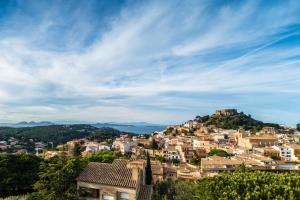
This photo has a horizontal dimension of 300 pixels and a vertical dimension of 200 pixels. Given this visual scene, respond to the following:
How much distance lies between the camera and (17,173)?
25.0 m

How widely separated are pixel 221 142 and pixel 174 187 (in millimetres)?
79345

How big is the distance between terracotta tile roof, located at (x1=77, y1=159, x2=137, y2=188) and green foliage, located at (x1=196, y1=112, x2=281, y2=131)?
4883 inches

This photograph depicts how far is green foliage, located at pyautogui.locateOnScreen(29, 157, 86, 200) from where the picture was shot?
17344mm

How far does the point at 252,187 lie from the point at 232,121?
433ft

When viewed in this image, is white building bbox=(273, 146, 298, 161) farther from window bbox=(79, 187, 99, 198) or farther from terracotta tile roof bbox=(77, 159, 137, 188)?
window bbox=(79, 187, 99, 198)

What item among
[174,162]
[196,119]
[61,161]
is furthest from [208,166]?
[196,119]

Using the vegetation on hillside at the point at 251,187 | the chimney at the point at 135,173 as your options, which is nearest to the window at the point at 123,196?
the chimney at the point at 135,173

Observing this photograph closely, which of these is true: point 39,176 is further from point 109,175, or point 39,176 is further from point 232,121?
point 232,121

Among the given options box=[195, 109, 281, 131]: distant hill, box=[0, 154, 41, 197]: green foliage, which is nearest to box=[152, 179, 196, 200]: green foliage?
box=[0, 154, 41, 197]: green foliage

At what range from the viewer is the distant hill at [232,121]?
138 metres

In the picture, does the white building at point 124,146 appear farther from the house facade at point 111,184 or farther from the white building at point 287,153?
the house facade at point 111,184

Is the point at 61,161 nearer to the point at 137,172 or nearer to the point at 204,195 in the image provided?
the point at 137,172

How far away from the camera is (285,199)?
496 inches

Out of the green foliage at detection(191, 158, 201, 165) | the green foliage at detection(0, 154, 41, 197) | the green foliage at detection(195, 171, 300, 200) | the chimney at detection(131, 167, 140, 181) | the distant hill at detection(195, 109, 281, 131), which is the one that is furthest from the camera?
the distant hill at detection(195, 109, 281, 131)
